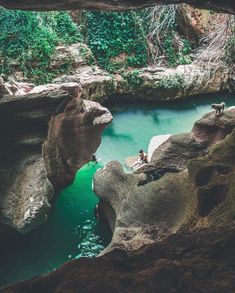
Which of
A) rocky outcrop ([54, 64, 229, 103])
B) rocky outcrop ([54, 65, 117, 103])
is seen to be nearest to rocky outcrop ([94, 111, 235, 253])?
rocky outcrop ([54, 65, 117, 103])

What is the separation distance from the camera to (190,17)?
15836 mm

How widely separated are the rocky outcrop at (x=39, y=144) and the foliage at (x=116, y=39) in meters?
5.48

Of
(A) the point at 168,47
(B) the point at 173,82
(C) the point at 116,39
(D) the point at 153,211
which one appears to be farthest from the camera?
(A) the point at 168,47

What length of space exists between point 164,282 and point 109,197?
5648 mm

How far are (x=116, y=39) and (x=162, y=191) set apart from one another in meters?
9.79

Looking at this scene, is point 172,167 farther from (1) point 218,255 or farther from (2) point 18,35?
(2) point 18,35

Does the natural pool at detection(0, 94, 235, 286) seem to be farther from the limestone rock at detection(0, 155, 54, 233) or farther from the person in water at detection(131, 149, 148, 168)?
the limestone rock at detection(0, 155, 54, 233)

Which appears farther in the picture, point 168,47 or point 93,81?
point 168,47

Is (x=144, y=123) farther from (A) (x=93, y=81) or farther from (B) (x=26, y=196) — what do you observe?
(B) (x=26, y=196)

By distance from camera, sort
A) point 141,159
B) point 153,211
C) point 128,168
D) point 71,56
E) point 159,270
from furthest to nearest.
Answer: point 71,56
point 128,168
point 141,159
point 153,211
point 159,270

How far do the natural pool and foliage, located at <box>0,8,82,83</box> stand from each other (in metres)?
2.64

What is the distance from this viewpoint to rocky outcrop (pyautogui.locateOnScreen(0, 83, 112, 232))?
7734 mm

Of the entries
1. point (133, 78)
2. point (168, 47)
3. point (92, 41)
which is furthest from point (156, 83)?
point (92, 41)

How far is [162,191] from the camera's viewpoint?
22.3 ft
